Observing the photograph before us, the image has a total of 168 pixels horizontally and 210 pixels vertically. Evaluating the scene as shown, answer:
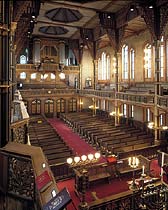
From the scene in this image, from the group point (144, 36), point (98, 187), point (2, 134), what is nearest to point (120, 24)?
point (144, 36)

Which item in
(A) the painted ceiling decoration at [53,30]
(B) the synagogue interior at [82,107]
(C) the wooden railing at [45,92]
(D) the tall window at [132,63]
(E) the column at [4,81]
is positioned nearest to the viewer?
(B) the synagogue interior at [82,107]

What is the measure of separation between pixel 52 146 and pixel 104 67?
1841cm

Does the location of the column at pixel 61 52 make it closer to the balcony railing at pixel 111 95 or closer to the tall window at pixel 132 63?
the balcony railing at pixel 111 95

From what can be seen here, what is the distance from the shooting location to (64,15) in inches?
814

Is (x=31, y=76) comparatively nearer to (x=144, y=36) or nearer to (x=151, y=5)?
(x=144, y=36)

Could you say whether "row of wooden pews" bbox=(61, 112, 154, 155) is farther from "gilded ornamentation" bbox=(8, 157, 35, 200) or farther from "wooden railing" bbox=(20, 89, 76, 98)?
"gilded ornamentation" bbox=(8, 157, 35, 200)

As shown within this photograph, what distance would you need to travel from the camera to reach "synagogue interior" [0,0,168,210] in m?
4.62

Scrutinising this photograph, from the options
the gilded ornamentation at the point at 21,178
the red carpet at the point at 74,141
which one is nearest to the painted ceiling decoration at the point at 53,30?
the red carpet at the point at 74,141

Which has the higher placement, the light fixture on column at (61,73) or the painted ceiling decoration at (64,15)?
the painted ceiling decoration at (64,15)

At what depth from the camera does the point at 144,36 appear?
21188 mm

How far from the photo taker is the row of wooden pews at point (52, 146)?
1166 centimetres

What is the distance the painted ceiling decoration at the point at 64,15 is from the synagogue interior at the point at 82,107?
0.30 feet

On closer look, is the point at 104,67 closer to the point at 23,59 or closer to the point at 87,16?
the point at 87,16

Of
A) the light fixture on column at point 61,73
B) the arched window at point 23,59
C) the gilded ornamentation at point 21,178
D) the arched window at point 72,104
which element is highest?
the arched window at point 23,59
